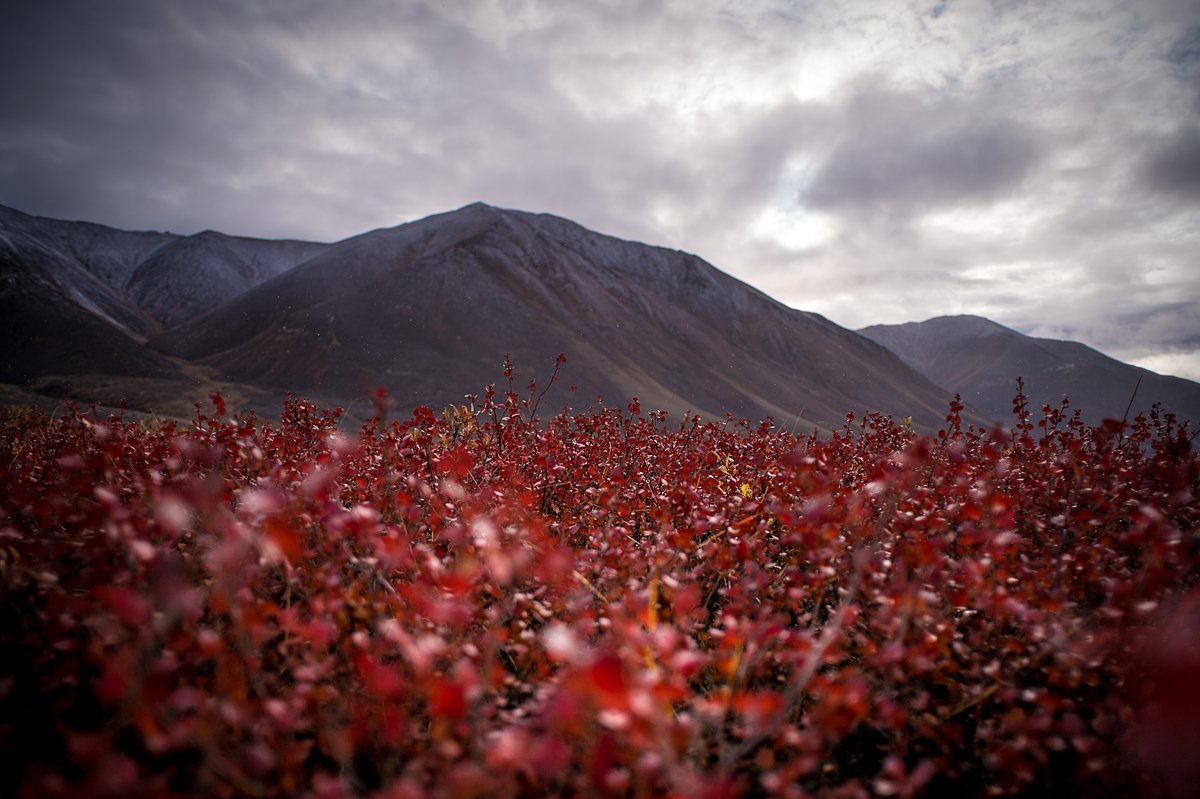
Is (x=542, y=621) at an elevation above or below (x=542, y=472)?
below

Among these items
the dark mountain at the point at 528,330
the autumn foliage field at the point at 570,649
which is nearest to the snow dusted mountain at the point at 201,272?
the dark mountain at the point at 528,330

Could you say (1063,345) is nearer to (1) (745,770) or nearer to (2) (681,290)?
(2) (681,290)

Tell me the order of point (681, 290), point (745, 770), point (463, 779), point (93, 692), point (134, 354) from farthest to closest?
point (681, 290), point (134, 354), point (745, 770), point (93, 692), point (463, 779)

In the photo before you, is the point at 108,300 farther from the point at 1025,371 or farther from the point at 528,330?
the point at 1025,371

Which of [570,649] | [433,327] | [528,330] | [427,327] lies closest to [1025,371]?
[528,330]

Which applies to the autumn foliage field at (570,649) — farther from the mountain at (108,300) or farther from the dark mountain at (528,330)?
the dark mountain at (528,330)

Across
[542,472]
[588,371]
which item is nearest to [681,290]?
[588,371]
